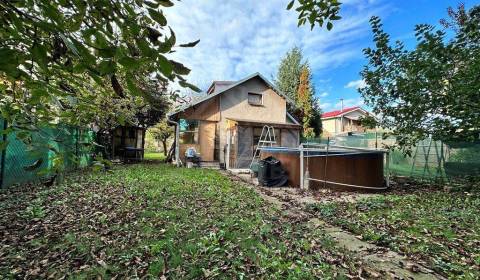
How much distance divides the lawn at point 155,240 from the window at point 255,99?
11777mm

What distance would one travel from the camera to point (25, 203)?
4969 mm

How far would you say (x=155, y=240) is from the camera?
11.6ft

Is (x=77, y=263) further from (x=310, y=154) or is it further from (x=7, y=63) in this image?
(x=310, y=154)

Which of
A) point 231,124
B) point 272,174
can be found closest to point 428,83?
point 272,174

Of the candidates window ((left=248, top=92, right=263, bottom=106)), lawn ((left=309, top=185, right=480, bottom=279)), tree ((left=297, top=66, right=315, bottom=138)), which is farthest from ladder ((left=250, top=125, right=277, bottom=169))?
tree ((left=297, top=66, right=315, bottom=138))

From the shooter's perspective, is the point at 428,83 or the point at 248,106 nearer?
the point at 428,83

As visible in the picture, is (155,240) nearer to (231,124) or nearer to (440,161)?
(440,161)

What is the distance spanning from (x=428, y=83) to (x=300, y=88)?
22.0 metres

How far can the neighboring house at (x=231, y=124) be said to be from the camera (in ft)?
48.5

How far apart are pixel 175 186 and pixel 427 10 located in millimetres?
8976

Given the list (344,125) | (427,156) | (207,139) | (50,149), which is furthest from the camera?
(344,125)

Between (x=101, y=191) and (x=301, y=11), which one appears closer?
(x=301, y=11)

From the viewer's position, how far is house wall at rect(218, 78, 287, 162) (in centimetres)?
1600

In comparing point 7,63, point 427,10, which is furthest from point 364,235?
point 427,10
